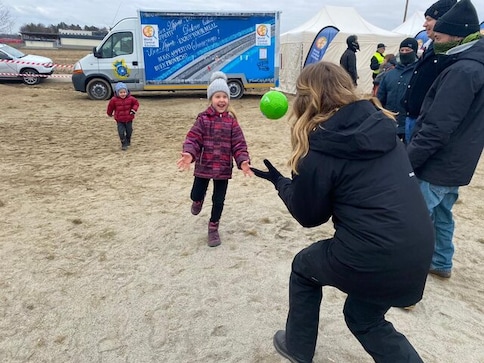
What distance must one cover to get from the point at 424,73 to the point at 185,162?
7.00ft

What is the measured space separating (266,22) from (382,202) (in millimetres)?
13679

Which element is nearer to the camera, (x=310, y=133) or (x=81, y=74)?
(x=310, y=133)

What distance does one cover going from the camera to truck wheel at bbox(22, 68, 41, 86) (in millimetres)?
17453

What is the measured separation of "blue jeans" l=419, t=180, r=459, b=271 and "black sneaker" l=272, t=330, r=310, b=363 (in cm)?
151

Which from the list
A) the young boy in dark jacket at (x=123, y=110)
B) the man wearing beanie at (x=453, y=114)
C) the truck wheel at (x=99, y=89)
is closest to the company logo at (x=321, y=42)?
the truck wheel at (x=99, y=89)

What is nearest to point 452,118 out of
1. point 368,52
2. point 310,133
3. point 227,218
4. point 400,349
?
point 310,133

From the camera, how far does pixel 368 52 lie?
16.1m

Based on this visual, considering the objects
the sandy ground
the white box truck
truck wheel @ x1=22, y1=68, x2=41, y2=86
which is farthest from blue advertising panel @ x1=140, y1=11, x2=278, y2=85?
the sandy ground

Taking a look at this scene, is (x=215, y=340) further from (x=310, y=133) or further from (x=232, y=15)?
(x=232, y=15)

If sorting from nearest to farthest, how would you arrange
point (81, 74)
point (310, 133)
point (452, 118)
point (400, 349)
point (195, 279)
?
point (310, 133), point (400, 349), point (452, 118), point (195, 279), point (81, 74)

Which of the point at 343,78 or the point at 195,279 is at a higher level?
the point at 343,78

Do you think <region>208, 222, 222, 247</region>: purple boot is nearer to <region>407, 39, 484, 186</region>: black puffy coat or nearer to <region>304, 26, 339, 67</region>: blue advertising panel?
<region>407, 39, 484, 186</region>: black puffy coat

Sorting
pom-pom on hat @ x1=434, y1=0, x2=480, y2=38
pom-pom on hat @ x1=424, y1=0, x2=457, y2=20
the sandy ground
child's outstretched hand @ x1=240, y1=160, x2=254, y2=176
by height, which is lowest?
the sandy ground

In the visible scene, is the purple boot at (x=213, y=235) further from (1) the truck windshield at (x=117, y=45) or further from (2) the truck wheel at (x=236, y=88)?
(1) the truck windshield at (x=117, y=45)
